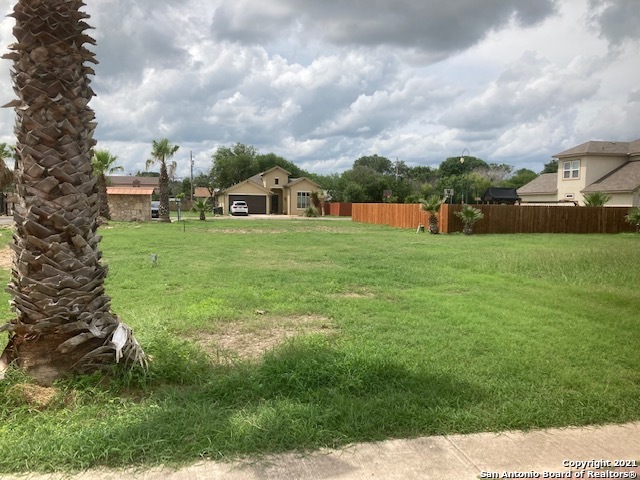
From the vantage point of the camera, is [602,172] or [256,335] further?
[602,172]

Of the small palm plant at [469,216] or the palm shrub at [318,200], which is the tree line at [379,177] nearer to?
the palm shrub at [318,200]

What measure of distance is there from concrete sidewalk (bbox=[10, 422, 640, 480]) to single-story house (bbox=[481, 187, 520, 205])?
61337mm

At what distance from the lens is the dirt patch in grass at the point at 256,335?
5242 mm

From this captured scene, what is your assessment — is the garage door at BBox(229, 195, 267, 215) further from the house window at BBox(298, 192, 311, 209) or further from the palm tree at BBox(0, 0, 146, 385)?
the palm tree at BBox(0, 0, 146, 385)

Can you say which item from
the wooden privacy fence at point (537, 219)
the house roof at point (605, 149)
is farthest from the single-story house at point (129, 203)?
the house roof at point (605, 149)

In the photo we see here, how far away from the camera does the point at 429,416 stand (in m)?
3.69

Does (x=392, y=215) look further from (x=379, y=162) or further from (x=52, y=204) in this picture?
(x=379, y=162)

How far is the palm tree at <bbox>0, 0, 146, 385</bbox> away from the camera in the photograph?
386 cm

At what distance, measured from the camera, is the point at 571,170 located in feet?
128

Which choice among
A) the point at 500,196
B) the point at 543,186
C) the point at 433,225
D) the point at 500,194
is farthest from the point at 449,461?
the point at 500,194

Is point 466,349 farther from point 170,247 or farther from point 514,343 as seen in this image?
point 170,247

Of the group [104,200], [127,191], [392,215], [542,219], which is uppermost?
[127,191]

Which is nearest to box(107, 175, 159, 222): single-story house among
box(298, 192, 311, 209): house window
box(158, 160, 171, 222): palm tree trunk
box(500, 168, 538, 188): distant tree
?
box(158, 160, 171, 222): palm tree trunk

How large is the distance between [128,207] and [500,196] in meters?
43.3
